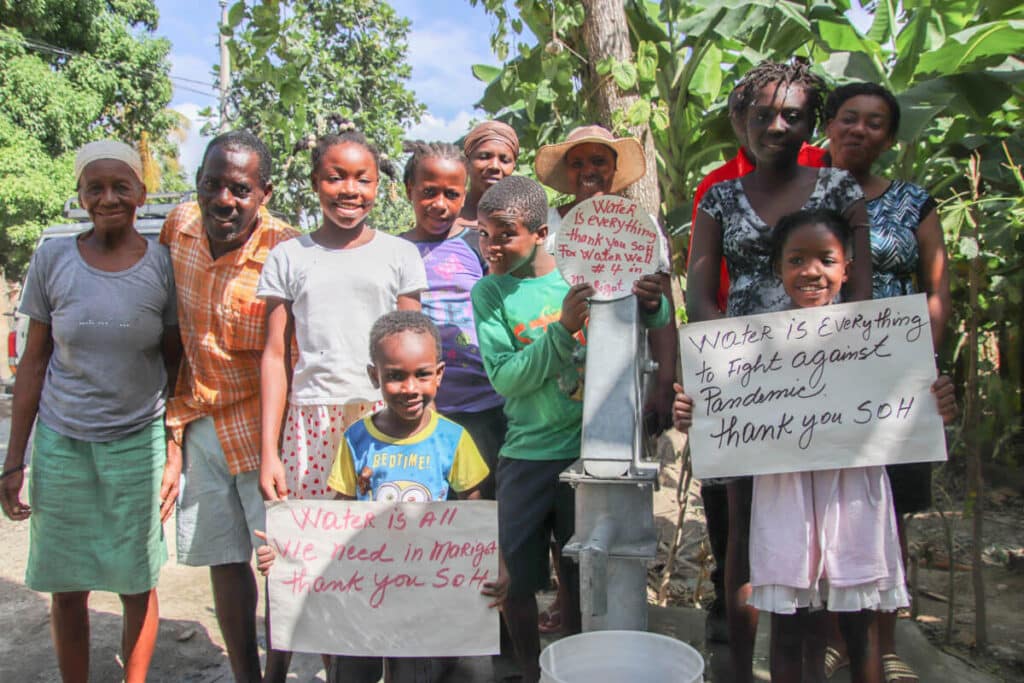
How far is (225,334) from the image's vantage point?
263cm

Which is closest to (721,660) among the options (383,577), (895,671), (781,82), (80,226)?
(895,671)

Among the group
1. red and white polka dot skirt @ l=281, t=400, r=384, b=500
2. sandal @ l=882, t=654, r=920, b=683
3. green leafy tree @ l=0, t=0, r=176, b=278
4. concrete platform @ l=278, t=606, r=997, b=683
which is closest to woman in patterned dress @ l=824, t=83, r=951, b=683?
sandal @ l=882, t=654, r=920, b=683

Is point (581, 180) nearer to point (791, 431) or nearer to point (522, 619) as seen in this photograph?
point (791, 431)

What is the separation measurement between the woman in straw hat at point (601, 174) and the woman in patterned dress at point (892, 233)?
62 centimetres

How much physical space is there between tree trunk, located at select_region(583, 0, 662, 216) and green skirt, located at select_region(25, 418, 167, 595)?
8.35 feet

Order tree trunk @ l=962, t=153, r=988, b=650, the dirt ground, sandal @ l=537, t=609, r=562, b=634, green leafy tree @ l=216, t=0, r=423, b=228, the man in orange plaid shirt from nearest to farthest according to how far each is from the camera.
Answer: the man in orange plaid shirt < tree trunk @ l=962, t=153, r=988, b=650 < the dirt ground < sandal @ l=537, t=609, r=562, b=634 < green leafy tree @ l=216, t=0, r=423, b=228

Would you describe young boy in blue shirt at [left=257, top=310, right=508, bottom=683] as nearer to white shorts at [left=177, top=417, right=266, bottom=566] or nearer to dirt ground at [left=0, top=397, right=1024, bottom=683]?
white shorts at [left=177, top=417, right=266, bottom=566]

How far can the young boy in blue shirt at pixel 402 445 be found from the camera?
2248mm

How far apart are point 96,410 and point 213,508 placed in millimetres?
456

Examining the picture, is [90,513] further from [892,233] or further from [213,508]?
[892,233]

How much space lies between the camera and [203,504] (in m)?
2.67

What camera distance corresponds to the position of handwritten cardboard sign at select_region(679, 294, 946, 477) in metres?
2.02

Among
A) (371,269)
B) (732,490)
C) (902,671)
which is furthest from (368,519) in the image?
(902,671)

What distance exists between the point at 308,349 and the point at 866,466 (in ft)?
5.02
